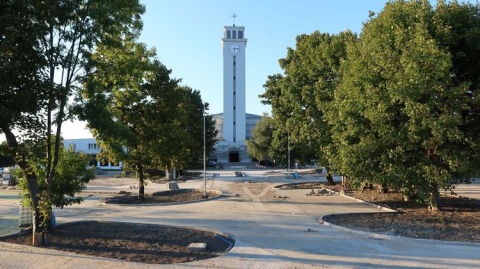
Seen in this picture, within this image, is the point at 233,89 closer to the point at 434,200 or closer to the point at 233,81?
the point at 233,81

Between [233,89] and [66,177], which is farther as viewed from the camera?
[233,89]

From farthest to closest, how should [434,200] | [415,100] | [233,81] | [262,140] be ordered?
[233,81] < [262,140] < [434,200] < [415,100]

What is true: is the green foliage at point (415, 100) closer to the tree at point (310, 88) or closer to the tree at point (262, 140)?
the tree at point (310, 88)

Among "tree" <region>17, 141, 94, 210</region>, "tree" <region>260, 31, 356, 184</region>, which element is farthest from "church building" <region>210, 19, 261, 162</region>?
"tree" <region>17, 141, 94, 210</region>

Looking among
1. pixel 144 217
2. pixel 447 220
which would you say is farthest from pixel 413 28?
pixel 144 217

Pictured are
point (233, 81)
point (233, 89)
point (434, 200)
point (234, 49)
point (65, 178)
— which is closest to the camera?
point (65, 178)

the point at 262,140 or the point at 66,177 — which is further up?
the point at 262,140

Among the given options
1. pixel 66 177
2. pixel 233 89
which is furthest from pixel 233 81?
pixel 66 177

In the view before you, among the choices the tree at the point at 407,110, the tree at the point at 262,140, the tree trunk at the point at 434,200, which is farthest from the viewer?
the tree at the point at 262,140

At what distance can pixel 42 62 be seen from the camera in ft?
32.5

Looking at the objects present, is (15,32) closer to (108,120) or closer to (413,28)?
(108,120)

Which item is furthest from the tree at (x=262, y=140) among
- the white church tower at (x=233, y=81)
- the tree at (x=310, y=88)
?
the tree at (x=310, y=88)

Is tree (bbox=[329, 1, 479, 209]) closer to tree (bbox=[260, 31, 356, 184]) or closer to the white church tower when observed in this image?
tree (bbox=[260, 31, 356, 184])

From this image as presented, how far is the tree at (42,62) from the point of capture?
29.8 ft
